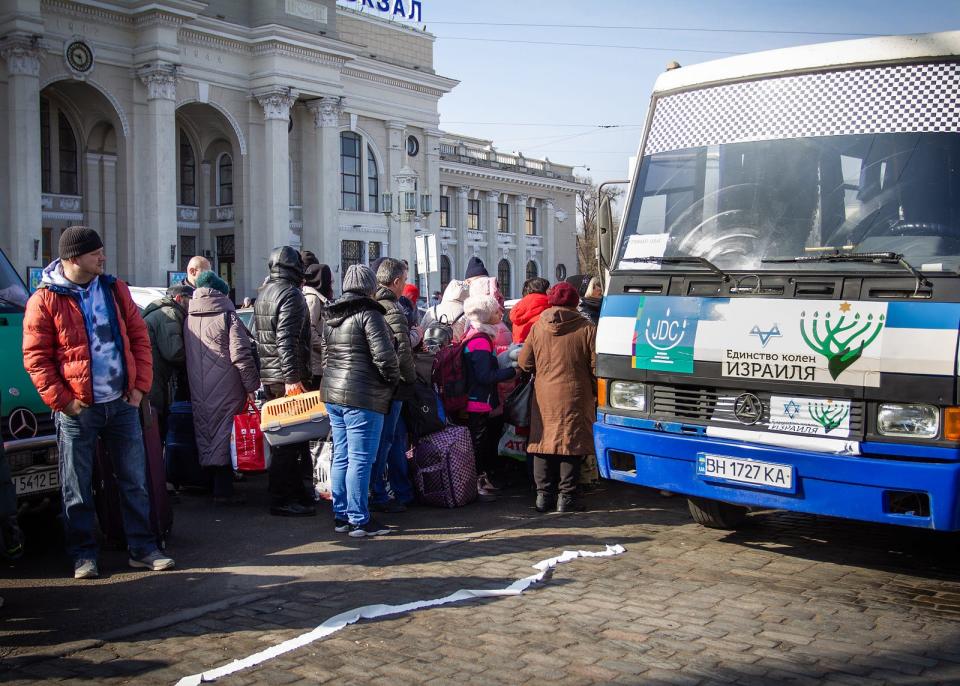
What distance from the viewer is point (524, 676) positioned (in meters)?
4.31

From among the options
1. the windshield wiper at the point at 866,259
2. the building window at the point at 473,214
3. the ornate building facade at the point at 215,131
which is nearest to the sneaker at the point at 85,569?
the windshield wiper at the point at 866,259

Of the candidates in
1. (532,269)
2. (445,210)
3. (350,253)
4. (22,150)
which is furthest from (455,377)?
(532,269)

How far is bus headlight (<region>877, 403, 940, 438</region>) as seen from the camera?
502 centimetres

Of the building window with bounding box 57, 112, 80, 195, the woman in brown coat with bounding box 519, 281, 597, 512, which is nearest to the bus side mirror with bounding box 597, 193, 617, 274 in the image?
the woman in brown coat with bounding box 519, 281, 597, 512

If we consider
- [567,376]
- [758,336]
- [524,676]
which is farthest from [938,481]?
[567,376]

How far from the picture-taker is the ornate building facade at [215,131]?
33031mm

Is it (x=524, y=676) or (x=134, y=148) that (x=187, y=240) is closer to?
(x=134, y=148)

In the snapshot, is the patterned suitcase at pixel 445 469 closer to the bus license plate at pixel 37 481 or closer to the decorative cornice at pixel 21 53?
the bus license plate at pixel 37 481

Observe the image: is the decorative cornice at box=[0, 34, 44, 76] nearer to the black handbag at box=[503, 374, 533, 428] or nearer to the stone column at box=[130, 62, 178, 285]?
the stone column at box=[130, 62, 178, 285]

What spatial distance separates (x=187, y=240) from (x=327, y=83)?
9348 mm

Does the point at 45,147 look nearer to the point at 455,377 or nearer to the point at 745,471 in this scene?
the point at 455,377

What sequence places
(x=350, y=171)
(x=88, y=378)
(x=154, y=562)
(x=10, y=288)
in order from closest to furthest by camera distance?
(x=88, y=378), (x=154, y=562), (x=10, y=288), (x=350, y=171)

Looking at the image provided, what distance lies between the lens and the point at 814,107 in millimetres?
5969

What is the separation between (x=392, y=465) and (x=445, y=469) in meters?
0.45
